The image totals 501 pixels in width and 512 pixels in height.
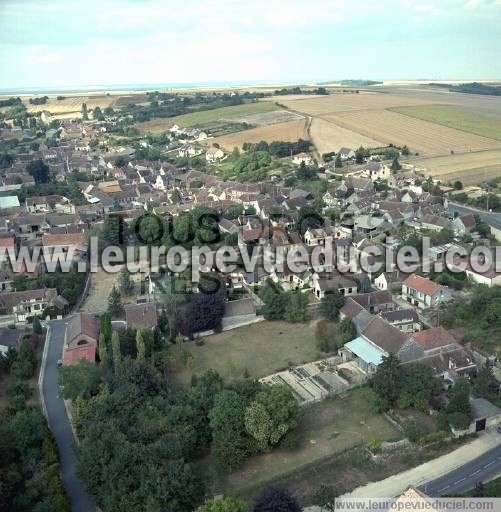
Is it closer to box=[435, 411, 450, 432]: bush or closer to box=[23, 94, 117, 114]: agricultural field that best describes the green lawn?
box=[435, 411, 450, 432]: bush

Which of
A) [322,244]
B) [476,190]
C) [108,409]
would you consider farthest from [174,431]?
[476,190]

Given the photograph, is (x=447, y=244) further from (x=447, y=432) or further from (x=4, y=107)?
(x=4, y=107)

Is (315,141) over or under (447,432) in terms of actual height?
over

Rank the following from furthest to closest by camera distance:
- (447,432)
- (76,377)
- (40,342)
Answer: (40,342)
(76,377)
(447,432)

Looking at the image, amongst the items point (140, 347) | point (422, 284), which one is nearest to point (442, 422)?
point (422, 284)

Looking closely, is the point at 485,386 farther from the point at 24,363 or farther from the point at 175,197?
the point at 175,197

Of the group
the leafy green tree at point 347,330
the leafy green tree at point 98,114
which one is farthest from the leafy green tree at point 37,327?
the leafy green tree at point 98,114

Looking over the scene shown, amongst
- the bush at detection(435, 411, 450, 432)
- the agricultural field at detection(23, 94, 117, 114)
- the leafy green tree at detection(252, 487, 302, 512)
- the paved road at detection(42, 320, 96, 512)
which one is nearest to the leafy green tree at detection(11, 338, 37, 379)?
the paved road at detection(42, 320, 96, 512)
